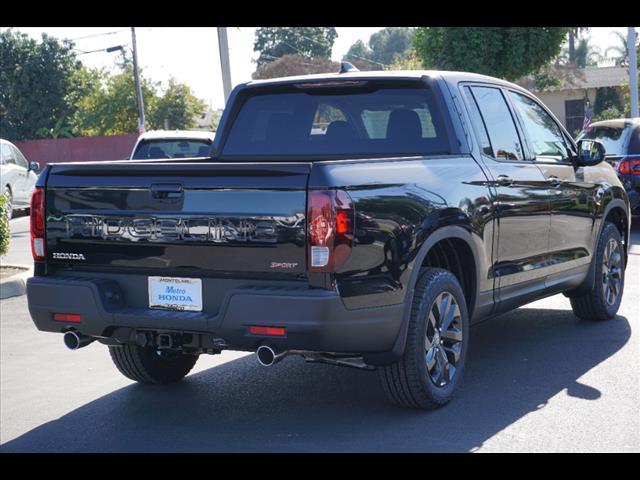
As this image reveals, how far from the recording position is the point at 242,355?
25.8 ft

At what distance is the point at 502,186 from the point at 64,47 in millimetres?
57213

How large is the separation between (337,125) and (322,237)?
2032 mm

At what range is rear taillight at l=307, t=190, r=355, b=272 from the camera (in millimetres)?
5195

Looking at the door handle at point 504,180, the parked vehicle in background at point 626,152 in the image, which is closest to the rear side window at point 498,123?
the door handle at point 504,180

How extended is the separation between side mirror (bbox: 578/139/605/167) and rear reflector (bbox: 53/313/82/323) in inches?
164

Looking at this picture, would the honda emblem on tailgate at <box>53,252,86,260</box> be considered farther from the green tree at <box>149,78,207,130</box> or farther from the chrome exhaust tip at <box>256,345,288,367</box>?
the green tree at <box>149,78,207,130</box>

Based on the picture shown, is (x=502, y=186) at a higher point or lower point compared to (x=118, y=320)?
higher

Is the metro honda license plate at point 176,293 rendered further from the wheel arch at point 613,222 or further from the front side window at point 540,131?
the wheel arch at point 613,222

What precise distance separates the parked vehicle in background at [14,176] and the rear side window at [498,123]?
15.8 m

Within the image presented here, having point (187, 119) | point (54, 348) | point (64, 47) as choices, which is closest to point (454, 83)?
point (54, 348)

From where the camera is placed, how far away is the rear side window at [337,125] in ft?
22.3

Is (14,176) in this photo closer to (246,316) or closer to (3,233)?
(3,233)

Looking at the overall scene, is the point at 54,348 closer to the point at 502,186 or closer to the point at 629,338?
the point at 502,186

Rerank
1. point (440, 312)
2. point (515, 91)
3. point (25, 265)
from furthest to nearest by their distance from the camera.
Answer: point (25, 265) < point (515, 91) < point (440, 312)
